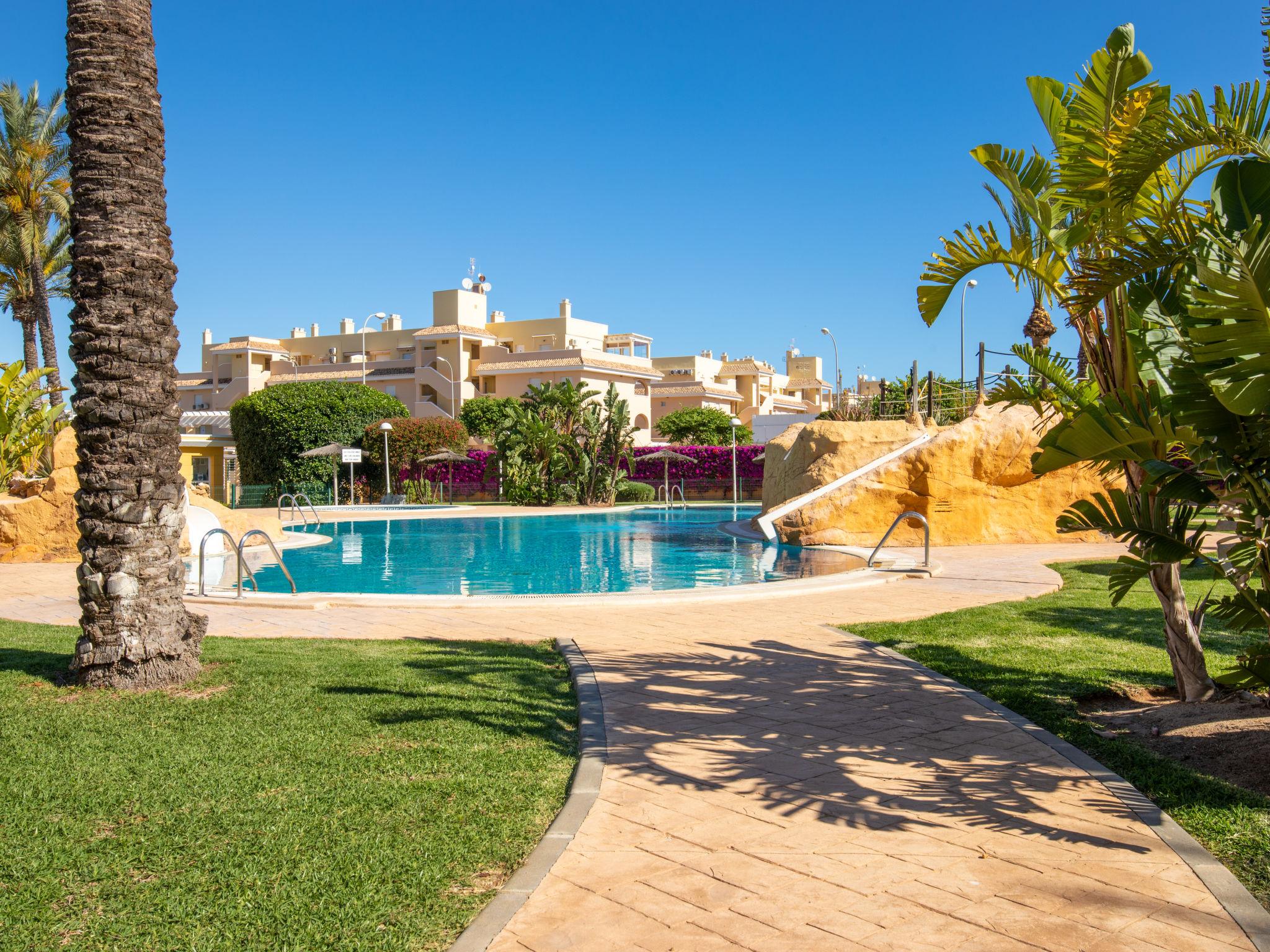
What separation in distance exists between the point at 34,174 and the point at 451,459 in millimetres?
17615

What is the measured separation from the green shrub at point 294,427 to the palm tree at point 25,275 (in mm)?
8917

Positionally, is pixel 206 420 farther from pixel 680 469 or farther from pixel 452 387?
pixel 680 469

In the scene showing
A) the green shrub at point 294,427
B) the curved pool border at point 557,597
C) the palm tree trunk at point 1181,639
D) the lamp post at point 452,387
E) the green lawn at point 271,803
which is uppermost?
the lamp post at point 452,387

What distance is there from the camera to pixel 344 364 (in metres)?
71.6

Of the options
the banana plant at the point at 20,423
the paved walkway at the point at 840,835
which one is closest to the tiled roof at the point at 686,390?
the banana plant at the point at 20,423

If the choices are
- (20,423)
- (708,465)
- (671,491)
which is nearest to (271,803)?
(20,423)

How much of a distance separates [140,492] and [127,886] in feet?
10.4

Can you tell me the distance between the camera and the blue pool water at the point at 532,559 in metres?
15.2

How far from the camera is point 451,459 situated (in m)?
40.4

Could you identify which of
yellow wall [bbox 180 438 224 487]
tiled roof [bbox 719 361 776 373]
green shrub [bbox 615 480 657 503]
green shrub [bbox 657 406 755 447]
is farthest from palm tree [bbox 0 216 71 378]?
tiled roof [bbox 719 361 776 373]

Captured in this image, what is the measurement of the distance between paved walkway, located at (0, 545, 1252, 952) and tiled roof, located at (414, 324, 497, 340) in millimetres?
59082

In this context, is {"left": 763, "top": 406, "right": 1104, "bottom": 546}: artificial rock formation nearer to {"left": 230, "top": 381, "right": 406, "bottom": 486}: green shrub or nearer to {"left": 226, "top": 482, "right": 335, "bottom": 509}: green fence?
{"left": 226, "top": 482, "right": 335, "bottom": 509}: green fence

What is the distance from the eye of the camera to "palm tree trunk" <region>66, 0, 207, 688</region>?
19.4 feet

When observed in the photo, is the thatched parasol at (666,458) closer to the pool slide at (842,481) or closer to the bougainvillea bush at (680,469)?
the bougainvillea bush at (680,469)
